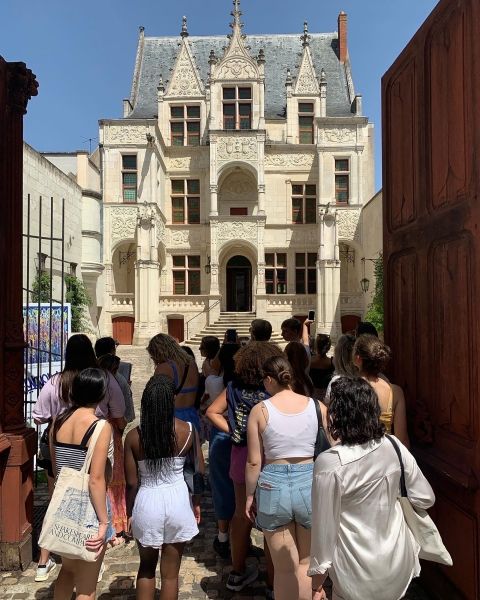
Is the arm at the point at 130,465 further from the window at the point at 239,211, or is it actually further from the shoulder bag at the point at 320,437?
Result: the window at the point at 239,211

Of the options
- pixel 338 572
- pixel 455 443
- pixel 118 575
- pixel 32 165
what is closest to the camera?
pixel 338 572

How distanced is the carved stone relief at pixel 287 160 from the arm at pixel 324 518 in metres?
26.7

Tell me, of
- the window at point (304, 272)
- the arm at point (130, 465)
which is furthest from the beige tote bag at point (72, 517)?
the window at point (304, 272)

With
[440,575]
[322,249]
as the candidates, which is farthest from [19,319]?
[322,249]

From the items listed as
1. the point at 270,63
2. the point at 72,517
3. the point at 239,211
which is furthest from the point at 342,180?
the point at 72,517

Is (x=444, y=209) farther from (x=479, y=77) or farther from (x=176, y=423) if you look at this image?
(x=176, y=423)

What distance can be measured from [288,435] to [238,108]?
26.4m

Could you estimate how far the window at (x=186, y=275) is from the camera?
1089 inches

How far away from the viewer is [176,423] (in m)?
2.99

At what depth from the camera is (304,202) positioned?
27203 mm

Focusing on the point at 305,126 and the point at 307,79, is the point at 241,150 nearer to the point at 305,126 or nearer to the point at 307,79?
the point at 305,126

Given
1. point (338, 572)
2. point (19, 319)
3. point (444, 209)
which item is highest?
point (444, 209)

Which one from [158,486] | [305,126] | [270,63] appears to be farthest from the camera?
[270,63]

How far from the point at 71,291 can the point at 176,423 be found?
18669mm
